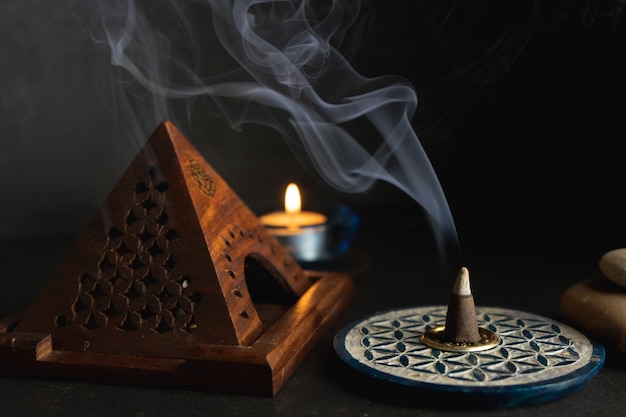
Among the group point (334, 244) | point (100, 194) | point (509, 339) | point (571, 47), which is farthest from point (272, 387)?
point (100, 194)

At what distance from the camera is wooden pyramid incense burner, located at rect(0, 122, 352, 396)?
3.27 feet

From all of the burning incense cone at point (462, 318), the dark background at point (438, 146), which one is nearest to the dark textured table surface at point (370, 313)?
the dark background at point (438, 146)

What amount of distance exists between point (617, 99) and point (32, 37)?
4.57ft

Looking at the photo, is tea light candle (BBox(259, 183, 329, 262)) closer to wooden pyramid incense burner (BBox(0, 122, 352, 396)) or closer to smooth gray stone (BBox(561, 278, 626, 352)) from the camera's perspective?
wooden pyramid incense burner (BBox(0, 122, 352, 396))

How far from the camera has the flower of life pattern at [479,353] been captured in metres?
0.95

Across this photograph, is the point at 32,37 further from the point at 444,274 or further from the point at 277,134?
the point at 444,274

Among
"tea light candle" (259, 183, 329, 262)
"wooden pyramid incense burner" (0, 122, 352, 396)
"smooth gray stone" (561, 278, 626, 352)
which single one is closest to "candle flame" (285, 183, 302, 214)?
"tea light candle" (259, 183, 329, 262)

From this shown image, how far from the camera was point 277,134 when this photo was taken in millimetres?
2217

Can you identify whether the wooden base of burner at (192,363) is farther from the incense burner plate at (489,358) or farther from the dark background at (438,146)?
the dark background at (438,146)

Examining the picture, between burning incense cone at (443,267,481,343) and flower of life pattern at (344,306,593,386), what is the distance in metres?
0.03

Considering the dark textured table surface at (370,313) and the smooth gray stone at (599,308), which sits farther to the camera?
the smooth gray stone at (599,308)

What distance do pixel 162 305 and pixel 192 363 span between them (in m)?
0.11

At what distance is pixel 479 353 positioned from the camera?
101 centimetres

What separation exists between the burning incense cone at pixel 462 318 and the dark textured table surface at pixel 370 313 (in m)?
0.13
